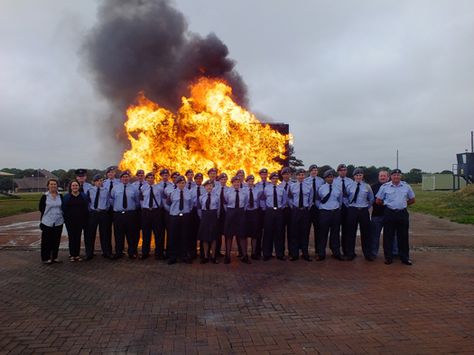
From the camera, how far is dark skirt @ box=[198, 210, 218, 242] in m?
8.33

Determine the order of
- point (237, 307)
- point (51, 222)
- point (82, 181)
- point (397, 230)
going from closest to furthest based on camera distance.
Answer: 1. point (237, 307)
2. point (51, 222)
3. point (397, 230)
4. point (82, 181)

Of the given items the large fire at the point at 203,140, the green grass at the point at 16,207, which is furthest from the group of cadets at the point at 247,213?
the green grass at the point at 16,207

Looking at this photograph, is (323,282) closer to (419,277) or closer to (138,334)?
(419,277)

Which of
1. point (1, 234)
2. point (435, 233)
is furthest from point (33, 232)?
point (435, 233)

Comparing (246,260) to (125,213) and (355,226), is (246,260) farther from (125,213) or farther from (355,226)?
(125,213)

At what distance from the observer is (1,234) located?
39.6ft

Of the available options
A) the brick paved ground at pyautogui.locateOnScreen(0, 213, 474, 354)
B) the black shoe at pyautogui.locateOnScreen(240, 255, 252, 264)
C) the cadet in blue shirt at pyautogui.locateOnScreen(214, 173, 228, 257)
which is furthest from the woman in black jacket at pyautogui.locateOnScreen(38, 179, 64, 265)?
the black shoe at pyautogui.locateOnScreen(240, 255, 252, 264)

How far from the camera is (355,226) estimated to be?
8.73 m

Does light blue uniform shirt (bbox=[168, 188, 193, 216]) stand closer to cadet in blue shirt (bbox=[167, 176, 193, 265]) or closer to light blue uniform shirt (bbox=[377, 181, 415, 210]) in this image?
cadet in blue shirt (bbox=[167, 176, 193, 265])

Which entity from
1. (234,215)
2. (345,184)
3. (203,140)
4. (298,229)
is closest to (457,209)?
A: (203,140)

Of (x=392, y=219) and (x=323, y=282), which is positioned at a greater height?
(x=392, y=219)

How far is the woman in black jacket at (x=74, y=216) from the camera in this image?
336 inches

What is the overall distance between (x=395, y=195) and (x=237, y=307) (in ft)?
15.9

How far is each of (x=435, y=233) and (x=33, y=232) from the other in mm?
13174
